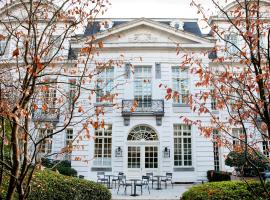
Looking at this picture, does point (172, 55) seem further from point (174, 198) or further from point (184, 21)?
point (174, 198)

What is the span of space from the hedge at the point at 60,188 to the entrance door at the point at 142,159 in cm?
1080

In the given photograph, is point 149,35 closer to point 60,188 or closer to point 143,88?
point 143,88

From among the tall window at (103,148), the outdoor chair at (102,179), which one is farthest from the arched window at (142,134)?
the outdoor chair at (102,179)

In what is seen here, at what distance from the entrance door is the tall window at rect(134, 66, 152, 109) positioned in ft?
9.45

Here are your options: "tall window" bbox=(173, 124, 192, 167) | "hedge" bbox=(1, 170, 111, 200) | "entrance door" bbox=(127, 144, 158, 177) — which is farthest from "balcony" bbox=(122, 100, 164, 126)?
"hedge" bbox=(1, 170, 111, 200)

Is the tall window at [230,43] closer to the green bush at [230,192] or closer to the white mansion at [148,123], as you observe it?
the white mansion at [148,123]

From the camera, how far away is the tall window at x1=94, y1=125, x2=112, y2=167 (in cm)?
2047

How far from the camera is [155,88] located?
21406 mm

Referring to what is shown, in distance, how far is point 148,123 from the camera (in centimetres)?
2091

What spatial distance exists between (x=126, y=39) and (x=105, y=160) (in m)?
8.76

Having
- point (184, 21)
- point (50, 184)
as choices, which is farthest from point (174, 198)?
point (184, 21)

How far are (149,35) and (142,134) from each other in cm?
720

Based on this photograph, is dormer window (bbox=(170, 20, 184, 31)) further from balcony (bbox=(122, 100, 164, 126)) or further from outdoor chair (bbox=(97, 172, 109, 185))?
outdoor chair (bbox=(97, 172, 109, 185))

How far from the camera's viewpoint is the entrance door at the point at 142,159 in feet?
66.7
